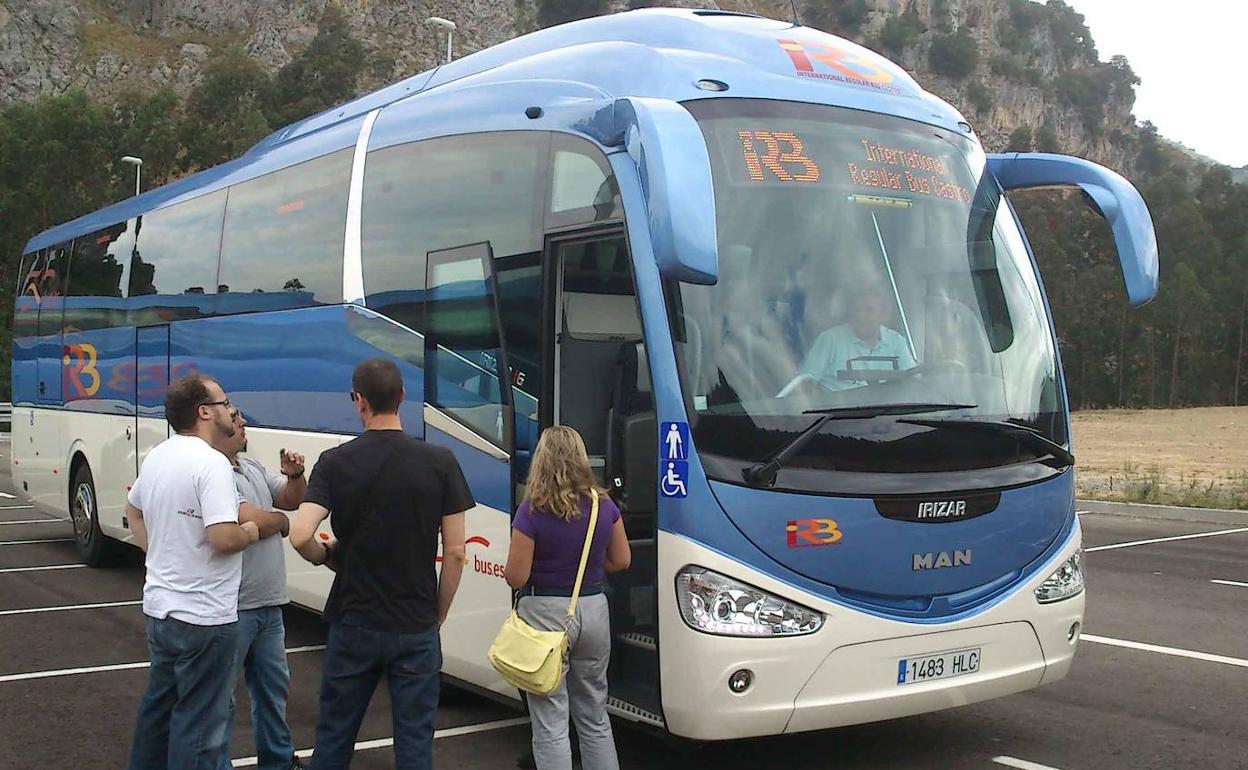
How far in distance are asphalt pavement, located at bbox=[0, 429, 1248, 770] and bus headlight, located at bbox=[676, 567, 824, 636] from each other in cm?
67

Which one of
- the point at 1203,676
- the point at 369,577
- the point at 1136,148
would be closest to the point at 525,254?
the point at 369,577

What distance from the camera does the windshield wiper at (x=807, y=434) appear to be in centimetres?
521

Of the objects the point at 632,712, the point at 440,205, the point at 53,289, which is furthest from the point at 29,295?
the point at 632,712

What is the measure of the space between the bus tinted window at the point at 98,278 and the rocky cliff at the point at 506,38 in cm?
9078

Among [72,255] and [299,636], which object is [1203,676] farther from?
[72,255]

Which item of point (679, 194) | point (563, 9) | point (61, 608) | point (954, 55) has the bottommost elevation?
point (61, 608)

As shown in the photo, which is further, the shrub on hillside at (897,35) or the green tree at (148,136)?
the shrub on hillside at (897,35)

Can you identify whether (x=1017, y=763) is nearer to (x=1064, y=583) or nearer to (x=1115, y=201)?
(x=1064, y=583)

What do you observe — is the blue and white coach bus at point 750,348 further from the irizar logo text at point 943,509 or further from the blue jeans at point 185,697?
the blue jeans at point 185,697

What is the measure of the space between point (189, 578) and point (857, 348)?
9.66ft

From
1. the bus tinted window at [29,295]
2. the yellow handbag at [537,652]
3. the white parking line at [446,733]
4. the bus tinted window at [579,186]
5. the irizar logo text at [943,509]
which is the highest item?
the bus tinted window at [579,186]

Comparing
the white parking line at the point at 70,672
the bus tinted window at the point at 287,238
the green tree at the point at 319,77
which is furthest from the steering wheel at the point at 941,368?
the green tree at the point at 319,77

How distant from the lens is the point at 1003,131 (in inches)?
6531

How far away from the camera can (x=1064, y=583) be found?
603 centimetres
